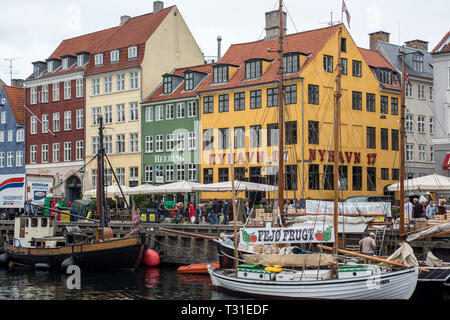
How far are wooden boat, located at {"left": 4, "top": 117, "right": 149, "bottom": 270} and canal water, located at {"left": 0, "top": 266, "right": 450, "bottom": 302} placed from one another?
58 cm

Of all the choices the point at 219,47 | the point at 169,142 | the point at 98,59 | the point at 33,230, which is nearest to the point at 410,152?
the point at 169,142

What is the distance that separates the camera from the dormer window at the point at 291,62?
5265 centimetres

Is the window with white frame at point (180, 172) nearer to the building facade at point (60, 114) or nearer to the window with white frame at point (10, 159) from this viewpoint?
the building facade at point (60, 114)

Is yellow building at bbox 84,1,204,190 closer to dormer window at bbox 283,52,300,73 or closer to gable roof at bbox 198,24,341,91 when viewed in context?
gable roof at bbox 198,24,341,91

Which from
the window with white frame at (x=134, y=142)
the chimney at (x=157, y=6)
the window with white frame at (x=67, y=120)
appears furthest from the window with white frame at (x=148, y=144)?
the chimney at (x=157, y=6)

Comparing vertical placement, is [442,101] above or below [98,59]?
below

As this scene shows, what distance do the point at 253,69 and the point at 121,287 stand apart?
26.8m

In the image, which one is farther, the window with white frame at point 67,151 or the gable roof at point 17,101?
the gable roof at point 17,101

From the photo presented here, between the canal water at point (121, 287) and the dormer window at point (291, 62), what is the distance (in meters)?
19.2

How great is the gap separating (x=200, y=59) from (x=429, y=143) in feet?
69.2

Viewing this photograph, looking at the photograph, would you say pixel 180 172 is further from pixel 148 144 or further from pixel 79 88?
pixel 79 88

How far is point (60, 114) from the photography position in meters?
70.1
